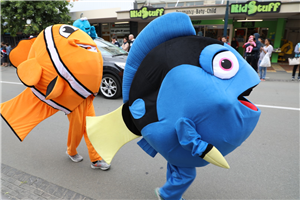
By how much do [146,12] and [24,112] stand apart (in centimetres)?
1331

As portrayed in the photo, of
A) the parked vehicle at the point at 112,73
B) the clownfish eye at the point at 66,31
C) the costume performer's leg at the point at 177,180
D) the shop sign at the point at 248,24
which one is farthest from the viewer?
the shop sign at the point at 248,24

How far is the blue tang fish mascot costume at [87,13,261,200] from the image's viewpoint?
156cm

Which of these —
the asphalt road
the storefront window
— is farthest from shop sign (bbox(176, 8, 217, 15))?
the asphalt road

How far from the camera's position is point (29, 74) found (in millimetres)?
2418

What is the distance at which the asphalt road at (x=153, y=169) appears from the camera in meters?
2.84

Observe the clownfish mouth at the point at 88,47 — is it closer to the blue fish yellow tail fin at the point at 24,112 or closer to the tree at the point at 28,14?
the blue fish yellow tail fin at the point at 24,112

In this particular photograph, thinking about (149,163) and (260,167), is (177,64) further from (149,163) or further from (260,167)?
(260,167)

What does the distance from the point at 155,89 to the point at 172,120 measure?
308 millimetres

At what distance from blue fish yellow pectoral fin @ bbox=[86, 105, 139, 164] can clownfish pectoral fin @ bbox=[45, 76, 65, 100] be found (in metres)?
0.58

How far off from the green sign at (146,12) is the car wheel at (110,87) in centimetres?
920

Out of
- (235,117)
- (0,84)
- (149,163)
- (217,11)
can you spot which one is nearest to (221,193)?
(149,163)

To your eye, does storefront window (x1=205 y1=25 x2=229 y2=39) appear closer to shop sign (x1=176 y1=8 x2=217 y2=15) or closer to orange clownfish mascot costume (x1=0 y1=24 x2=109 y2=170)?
shop sign (x1=176 y1=8 x2=217 y2=15)

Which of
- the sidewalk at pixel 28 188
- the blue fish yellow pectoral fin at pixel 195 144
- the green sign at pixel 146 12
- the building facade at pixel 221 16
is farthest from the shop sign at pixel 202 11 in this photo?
the blue fish yellow pectoral fin at pixel 195 144

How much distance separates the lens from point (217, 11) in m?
13.5
